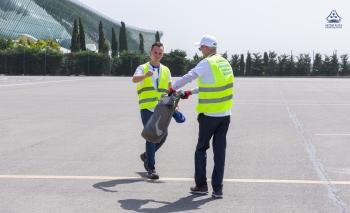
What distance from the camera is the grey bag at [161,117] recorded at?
6.91 metres

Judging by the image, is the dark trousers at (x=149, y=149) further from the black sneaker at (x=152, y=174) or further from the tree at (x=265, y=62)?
the tree at (x=265, y=62)

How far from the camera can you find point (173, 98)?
6.88 metres

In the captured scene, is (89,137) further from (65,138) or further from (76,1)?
(76,1)

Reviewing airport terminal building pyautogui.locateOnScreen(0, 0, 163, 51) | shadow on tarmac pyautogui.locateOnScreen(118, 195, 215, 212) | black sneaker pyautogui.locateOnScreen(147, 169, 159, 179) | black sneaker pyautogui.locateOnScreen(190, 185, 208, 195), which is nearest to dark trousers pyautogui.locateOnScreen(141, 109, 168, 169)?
black sneaker pyautogui.locateOnScreen(147, 169, 159, 179)

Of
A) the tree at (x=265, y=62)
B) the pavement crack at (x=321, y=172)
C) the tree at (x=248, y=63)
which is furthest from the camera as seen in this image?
the tree at (x=248, y=63)

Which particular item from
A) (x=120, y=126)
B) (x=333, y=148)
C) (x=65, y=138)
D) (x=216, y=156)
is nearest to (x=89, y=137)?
(x=65, y=138)

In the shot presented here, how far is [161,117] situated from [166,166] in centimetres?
178

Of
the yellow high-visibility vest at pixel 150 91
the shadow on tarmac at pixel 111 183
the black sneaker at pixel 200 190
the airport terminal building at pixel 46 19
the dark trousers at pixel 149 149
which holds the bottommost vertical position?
the shadow on tarmac at pixel 111 183

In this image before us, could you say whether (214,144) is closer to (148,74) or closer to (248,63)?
(148,74)

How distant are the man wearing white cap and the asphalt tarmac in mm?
251

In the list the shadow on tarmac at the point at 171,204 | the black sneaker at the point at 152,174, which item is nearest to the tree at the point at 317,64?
the black sneaker at the point at 152,174

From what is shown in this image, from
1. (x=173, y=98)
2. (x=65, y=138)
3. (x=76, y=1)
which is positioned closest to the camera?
(x=173, y=98)

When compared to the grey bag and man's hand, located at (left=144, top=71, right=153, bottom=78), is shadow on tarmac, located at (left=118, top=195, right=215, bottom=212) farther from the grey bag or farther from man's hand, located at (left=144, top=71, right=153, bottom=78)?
man's hand, located at (left=144, top=71, right=153, bottom=78)

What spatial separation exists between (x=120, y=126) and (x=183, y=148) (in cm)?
362
